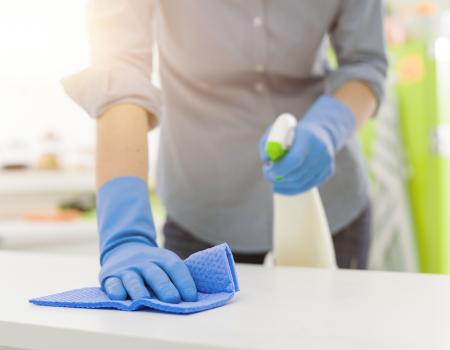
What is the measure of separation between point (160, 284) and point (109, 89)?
390 millimetres

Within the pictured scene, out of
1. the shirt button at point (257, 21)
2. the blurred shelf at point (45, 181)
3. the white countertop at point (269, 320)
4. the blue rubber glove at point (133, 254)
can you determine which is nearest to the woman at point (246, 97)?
the shirt button at point (257, 21)

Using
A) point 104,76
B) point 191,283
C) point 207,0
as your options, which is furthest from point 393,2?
point 191,283

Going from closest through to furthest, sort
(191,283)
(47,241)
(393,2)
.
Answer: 1. (191,283)
2. (47,241)
3. (393,2)

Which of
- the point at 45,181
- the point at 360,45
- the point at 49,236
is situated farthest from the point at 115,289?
the point at 45,181

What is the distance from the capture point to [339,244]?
1.32 m

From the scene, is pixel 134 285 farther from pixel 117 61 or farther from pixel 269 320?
pixel 117 61

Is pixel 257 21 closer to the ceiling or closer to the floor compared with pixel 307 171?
closer to the ceiling

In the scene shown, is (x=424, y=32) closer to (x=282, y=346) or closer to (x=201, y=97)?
(x=201, y=97)

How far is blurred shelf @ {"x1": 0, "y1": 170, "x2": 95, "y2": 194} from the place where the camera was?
309cm

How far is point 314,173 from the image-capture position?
106cm

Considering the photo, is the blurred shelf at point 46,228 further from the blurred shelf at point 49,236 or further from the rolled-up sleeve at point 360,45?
the rolled-up sleeve at point 360,45

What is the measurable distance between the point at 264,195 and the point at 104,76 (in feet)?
1.46

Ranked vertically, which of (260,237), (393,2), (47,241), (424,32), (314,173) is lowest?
(47,241)

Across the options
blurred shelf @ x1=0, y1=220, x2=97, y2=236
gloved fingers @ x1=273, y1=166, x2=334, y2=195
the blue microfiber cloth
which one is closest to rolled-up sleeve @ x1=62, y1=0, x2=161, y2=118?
gloved fingers @ x1=273, y1=166, x2=334, y2=195
